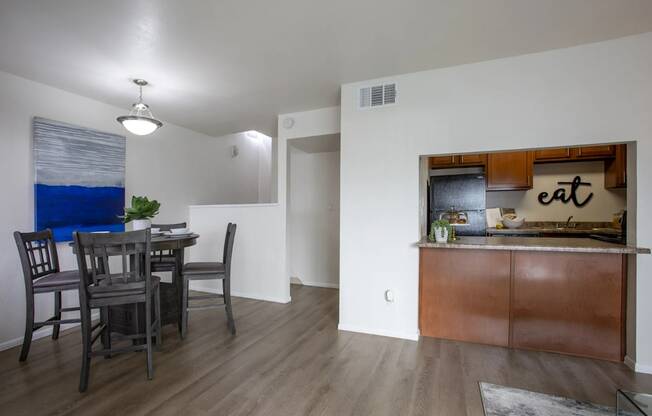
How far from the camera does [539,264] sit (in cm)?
247

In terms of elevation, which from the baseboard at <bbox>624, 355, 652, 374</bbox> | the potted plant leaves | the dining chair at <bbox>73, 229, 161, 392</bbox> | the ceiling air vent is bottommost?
the baseboard at <bbox>624, 355, 652, 374</bbox>

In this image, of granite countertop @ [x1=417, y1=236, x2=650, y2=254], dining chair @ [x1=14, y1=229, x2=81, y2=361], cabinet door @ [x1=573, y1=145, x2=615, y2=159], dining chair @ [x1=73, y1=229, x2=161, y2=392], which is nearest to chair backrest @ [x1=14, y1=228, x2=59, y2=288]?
Answer: dining chair @ [x1=14, y1=229, x2=81, y2=361]

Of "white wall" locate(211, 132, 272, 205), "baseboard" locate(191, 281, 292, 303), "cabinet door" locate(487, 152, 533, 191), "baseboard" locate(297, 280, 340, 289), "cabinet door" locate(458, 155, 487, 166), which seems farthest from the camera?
"white wall" locate(211, 132, 272, 205)

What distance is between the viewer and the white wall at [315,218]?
15.0ft

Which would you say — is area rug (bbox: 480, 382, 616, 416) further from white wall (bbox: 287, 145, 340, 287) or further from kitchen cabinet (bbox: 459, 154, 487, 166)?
kitchen cabinet (bbox: 459, 154, 487, 166)

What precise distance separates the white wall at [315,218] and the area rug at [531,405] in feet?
9.35

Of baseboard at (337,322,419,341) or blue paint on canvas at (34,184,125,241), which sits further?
blue paint on canvas at (34,184,125,241)

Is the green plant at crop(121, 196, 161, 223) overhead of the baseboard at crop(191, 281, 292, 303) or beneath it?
overhead

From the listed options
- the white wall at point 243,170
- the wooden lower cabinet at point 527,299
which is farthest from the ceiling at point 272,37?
the white wall at point 243,170

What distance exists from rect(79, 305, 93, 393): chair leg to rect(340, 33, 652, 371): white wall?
1.98 meters

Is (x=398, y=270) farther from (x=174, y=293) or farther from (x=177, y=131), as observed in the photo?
(x=177, y=131)

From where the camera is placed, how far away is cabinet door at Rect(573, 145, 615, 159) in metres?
3.71

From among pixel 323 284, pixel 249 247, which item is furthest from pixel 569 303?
Result: pixel 249 247

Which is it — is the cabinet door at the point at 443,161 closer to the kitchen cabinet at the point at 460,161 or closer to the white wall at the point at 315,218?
the kitchen cabinet at the point at 460,161
